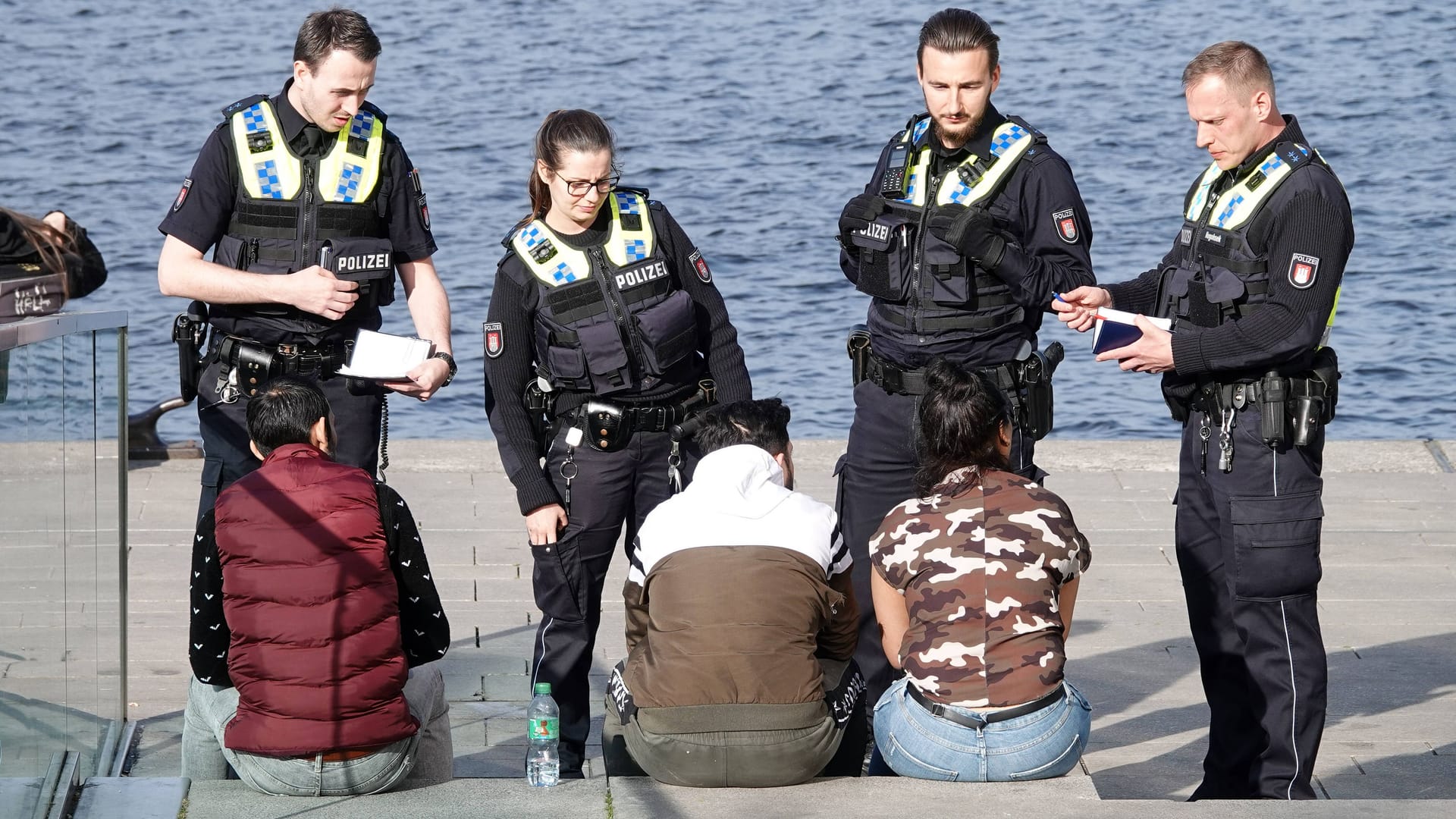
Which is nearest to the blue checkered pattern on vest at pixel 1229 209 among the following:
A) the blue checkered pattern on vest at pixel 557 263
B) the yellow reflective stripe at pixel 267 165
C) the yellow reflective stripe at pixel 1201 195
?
the yellow reflective stripe at pixel 1201 195

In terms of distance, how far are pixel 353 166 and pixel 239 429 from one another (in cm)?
84

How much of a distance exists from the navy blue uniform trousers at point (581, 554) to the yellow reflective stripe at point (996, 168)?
1.07 meters

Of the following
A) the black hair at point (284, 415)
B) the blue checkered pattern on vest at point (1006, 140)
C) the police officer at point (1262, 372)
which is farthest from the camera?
the blue checkered pattern on vest at point (1006, 140)

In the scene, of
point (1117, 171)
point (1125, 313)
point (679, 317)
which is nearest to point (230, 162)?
point (679, 317)

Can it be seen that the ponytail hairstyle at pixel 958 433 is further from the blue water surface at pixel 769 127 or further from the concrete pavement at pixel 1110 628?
the blue water surface at pixel 769 127

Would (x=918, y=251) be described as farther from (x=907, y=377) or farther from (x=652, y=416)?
(x=652, y=416)

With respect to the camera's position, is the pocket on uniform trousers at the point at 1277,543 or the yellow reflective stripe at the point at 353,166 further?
the yellow reflective stripe at the point at 353,166

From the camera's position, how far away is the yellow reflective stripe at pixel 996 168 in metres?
5.29

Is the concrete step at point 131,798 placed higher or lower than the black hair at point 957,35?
lower

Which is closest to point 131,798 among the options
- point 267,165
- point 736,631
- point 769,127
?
point 736,631

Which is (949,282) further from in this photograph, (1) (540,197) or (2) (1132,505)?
(2) (1132,505)

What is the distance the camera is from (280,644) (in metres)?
4.34

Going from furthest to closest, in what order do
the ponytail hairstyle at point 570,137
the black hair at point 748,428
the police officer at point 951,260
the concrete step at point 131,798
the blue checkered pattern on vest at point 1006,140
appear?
Result: the blue checkered pattern on vest at point 1006,140 → the police officer at point 951,260 → the ponytail hairstyle at point 570,137 → the black hair at point 748,428 → the concrete step at point 131,798

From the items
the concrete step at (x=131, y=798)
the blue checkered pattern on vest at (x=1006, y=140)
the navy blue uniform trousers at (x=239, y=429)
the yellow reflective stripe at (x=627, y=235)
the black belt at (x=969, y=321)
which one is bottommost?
the concrete step at (x=131, y=798)
